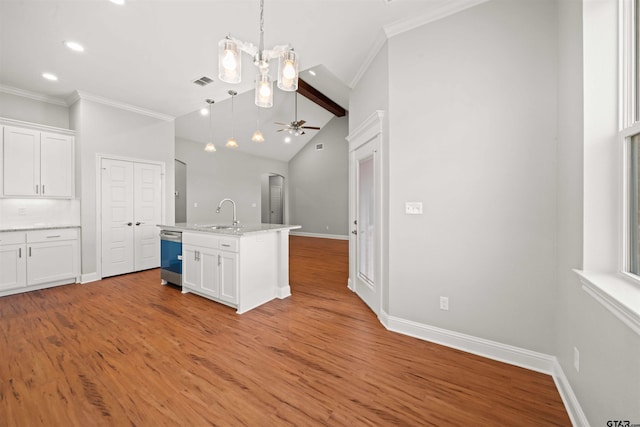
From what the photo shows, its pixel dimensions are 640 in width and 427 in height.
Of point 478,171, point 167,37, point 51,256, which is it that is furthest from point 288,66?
point 51,256

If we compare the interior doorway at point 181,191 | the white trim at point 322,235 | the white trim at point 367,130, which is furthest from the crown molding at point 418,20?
the white trim at point 322,235

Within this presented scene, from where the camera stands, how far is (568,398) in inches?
63.6

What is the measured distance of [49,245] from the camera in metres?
3.99

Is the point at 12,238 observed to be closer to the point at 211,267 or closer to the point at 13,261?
the point at 13,261

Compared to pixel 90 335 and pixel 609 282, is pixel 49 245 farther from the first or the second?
pixel 609 282

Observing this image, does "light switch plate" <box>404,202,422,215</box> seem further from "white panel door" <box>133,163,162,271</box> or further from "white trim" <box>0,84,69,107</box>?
"white trim" <box>0,84,69,107</box>

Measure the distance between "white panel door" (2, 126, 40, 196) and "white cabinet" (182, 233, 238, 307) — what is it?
8.63 feet

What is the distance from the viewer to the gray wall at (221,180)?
305 inches

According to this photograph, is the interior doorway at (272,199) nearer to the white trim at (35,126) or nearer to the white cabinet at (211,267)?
the white trim at (35,126)

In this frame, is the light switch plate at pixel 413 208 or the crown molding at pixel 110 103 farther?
the crown molding at pixel 110 103

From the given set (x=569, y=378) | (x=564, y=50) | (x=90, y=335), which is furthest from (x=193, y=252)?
(x=564, y=50)

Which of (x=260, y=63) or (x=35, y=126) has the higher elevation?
(x=35, y=126)

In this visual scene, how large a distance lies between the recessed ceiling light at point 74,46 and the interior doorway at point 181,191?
477 centimetres

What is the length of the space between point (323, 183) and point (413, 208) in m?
7.48
